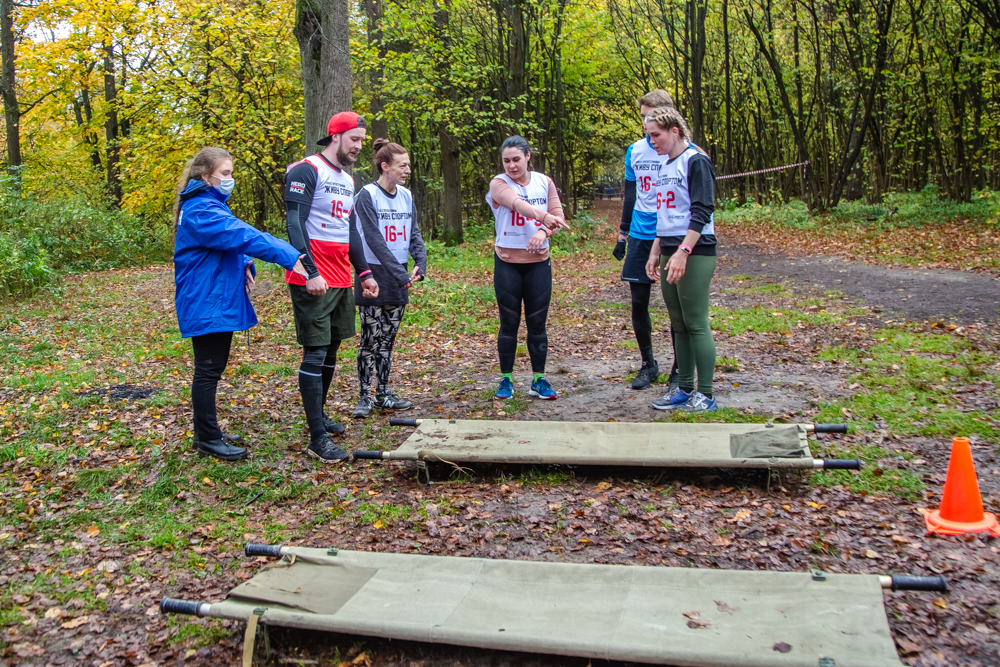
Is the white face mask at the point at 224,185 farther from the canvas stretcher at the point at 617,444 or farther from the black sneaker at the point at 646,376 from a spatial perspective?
the black sneaker at the point at 646,376

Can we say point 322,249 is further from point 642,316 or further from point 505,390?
point 642,316

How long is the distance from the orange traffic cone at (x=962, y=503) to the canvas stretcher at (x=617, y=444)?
52 centimetres

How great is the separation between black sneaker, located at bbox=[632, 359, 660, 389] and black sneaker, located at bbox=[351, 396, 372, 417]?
7.12ft

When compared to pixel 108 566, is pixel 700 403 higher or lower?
higher

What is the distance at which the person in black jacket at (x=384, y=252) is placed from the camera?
19.0 feet

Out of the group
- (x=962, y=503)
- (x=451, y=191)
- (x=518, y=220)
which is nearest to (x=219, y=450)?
(x=518, y=220)

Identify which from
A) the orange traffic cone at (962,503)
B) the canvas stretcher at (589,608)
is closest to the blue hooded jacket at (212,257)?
the canvas stretcher at (589,608)

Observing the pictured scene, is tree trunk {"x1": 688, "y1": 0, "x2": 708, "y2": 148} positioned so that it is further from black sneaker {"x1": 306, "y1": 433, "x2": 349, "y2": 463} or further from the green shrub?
black sneaker {"x1": 306, "y1": 433, "x2": 349, "y2": 463}

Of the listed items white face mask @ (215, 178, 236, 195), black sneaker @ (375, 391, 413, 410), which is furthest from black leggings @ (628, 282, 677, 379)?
white face mask @ (215, 178, 236, 195)

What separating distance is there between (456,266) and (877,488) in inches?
470

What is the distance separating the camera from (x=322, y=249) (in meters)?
5.23

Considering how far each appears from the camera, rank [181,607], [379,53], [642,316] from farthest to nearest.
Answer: [379,53], [642,316], [181,607]

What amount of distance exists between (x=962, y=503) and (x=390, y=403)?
158 inches

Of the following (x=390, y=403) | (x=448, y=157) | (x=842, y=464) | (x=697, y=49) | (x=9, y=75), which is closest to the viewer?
(x=842, y=464)
